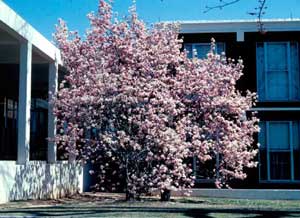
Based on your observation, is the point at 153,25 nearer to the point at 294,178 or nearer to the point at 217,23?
the point at 217,23

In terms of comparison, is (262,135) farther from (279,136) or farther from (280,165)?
(280,165)

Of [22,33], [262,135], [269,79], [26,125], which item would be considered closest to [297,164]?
[262,135]

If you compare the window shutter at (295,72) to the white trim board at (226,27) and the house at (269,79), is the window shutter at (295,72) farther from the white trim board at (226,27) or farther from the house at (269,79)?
the white trim board at (226,27)

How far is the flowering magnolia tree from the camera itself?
1703 centimetres

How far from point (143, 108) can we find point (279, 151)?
28.3 ft

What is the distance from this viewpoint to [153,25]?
1850 cm

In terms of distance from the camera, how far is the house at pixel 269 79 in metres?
23.4

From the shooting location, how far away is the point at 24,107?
52.2ft

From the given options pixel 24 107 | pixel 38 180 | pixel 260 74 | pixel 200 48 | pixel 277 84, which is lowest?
pixel 38 180

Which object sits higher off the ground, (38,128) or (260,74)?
(260,74)

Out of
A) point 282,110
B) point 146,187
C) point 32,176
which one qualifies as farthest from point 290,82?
point 32,176

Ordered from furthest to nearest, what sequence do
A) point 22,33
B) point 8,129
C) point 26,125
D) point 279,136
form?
1. point 8,129
2. point 279,136
3. point 26,125
4. point 22,33

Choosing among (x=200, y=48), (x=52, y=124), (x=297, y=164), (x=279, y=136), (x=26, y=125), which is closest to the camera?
(x=26, y=125)

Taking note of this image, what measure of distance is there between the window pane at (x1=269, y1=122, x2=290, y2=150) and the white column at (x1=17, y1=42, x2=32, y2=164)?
36.6 ft
